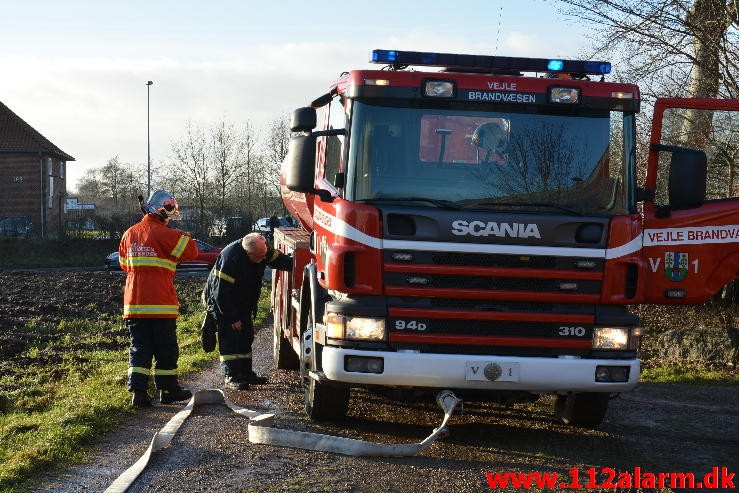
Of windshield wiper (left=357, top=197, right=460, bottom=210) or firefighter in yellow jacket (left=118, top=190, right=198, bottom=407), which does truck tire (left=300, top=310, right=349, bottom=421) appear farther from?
firefighter in yellow jacket (left=118, top=190, right=198, bottom=407)

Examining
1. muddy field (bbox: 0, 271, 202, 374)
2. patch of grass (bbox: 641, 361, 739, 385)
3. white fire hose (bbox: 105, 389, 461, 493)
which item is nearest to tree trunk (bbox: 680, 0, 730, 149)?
patch of grass (bbox: 641, 361, 739, 385)

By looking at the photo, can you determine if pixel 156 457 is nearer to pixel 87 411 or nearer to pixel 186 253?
pixel 87 411

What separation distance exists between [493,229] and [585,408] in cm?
202

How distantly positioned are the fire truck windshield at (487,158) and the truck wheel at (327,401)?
5.58 feet

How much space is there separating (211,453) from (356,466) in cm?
105

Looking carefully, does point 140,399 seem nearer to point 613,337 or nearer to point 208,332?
point 208,332

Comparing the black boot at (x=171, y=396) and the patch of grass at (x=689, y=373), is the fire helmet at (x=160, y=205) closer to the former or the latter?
the black boot at (x=171, y=396)

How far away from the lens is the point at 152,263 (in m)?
8.79

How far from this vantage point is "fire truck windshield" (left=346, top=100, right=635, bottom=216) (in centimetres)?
693

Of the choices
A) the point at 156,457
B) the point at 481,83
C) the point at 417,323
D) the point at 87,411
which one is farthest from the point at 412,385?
the point at 87,411

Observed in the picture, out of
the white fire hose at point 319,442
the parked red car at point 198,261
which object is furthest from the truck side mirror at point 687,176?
the parked red car at point 198,261

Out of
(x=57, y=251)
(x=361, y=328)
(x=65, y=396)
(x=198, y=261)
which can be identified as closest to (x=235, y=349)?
(x=65, y=396)

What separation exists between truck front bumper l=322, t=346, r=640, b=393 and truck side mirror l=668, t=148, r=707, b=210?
4.75 feet

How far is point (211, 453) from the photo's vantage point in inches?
Result: 266
